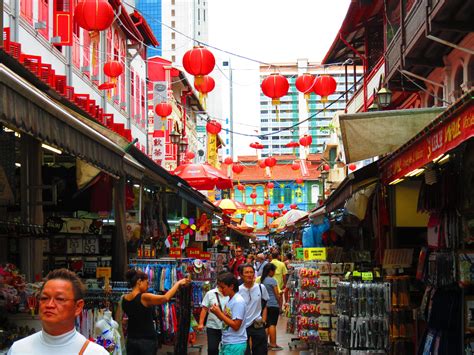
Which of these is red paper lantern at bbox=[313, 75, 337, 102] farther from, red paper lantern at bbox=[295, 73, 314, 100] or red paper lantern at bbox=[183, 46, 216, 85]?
red paper lantern at bbox=[183, 46, 216, 85]

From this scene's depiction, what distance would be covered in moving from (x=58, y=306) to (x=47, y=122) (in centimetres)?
240

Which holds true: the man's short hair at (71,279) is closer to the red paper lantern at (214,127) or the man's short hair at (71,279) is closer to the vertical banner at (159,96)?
the red paper lantern at (214,127)

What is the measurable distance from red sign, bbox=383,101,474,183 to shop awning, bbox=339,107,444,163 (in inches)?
33.7

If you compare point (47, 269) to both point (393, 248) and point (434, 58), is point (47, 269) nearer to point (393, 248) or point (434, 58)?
point (393, 248)

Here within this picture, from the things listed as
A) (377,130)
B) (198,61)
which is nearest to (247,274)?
(377,130)

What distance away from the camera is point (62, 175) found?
1243 cm

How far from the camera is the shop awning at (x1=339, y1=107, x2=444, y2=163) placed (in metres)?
11.0

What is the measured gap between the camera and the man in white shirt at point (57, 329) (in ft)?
13.7

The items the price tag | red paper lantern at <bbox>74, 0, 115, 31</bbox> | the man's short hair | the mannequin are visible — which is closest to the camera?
the man's short hair

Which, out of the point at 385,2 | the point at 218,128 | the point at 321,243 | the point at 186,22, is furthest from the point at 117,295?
the point at 186,22

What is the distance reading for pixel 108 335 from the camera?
8.37 meters

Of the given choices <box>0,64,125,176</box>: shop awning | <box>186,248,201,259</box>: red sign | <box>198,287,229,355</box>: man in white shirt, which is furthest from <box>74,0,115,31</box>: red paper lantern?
<box>186,248,201,259</box>: red sign

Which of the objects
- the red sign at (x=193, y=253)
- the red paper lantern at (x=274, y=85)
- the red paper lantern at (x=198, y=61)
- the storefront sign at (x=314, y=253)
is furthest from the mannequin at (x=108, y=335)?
the red paper lantern at (x=274, y=85)

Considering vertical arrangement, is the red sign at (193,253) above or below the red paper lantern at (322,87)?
below
